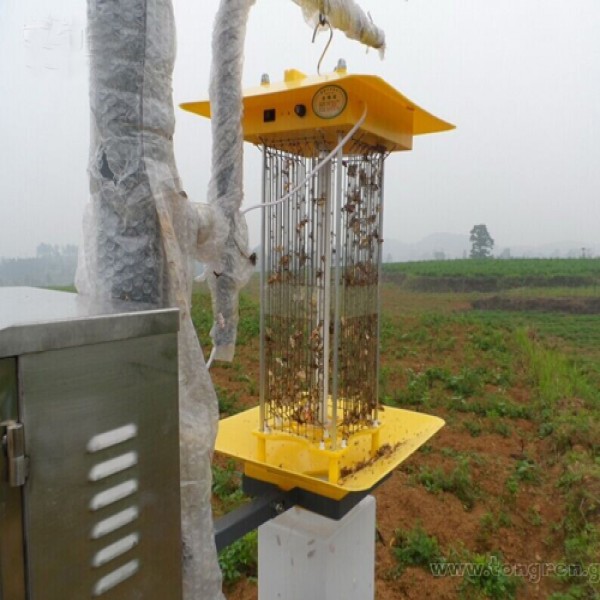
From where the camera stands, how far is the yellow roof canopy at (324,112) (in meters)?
1.75

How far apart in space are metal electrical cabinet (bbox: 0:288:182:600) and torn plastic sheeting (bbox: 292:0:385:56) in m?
1.33

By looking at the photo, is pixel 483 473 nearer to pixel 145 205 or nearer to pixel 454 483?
pixel 454 483

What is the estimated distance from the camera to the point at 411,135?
2213 mm

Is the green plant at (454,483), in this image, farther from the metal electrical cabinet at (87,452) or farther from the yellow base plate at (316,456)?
the metal electrical cabinet at (87,452)

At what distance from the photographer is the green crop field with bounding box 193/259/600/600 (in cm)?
312

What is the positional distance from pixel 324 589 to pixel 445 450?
3002 mm

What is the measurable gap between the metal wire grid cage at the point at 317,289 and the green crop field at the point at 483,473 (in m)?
0.40

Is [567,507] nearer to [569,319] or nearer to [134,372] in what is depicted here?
[134,372]

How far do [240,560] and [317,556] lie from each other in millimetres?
1388

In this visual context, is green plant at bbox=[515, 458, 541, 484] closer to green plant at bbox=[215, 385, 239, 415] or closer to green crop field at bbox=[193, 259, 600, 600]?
green crop field at bbox=[193, 259, 600, 600]

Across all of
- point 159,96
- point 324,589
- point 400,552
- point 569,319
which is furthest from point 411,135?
point 569,319

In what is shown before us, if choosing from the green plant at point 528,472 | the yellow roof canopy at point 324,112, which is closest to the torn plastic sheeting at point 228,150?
the yellow roof canopy at point 324,112

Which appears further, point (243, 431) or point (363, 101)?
point (243, 431)

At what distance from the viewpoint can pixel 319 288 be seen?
2.05m
